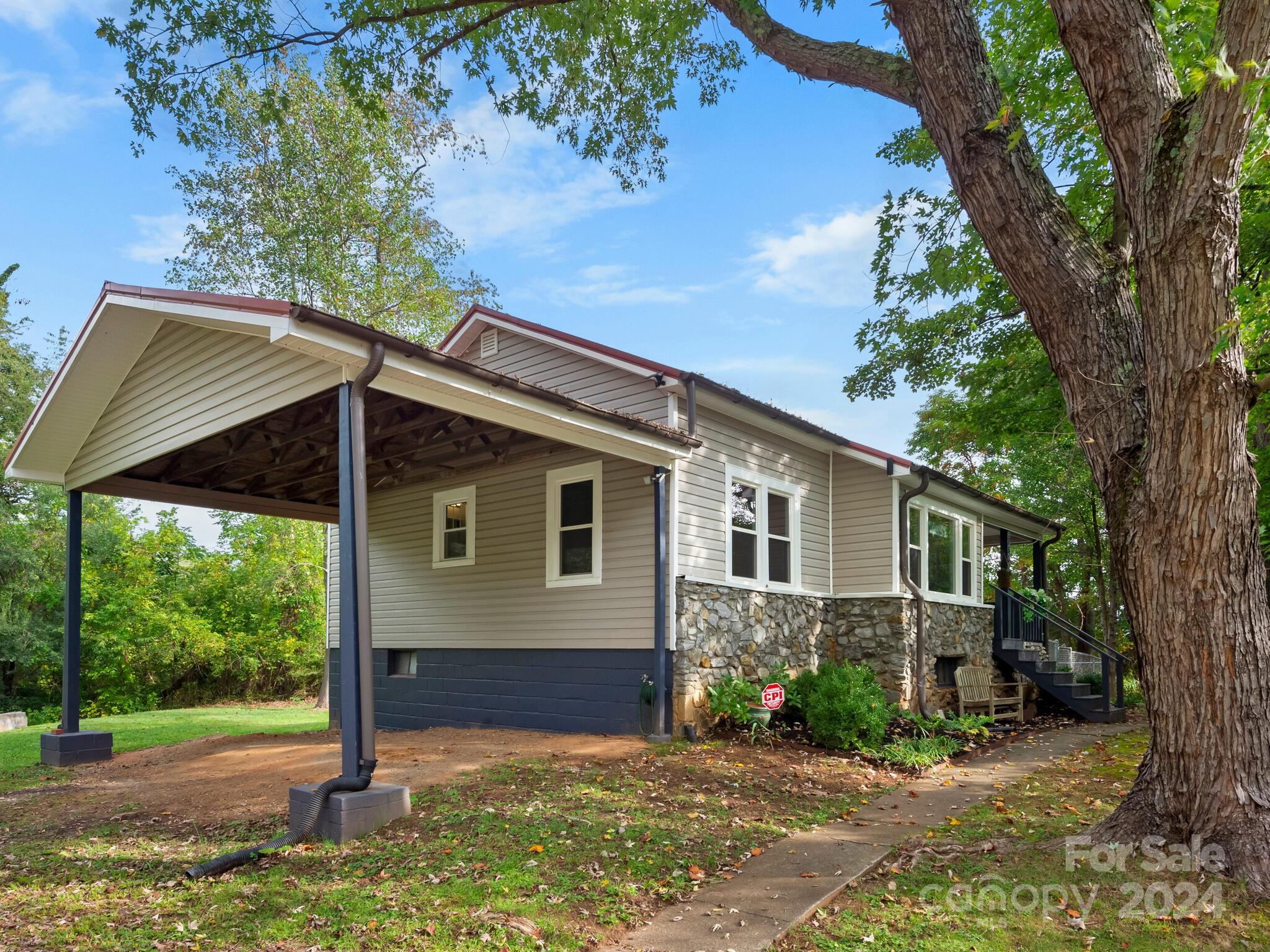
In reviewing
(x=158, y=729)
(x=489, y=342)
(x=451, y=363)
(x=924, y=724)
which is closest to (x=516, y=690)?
(x=924, y=724)

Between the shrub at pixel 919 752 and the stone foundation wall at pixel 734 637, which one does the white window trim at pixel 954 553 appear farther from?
the shrub at pixel 919 752

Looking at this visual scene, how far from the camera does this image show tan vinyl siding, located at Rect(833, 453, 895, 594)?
40.6 feet

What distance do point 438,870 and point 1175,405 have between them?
4.93 meters

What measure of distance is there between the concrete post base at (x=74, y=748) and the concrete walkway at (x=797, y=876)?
787 cm

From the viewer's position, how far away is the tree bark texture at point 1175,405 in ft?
14.9

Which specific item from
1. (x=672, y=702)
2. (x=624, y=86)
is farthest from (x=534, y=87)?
(x=672, y=702)

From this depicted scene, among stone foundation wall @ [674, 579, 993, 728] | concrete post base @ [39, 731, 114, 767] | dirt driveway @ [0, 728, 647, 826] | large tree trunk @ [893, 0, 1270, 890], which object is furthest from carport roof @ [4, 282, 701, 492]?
large tree trunk @ [893, 0, 1270, 890]

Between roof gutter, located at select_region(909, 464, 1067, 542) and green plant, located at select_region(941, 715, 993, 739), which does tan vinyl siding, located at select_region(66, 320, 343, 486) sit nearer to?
roof gutter, located at select_region(909, 464, 1067, 542)

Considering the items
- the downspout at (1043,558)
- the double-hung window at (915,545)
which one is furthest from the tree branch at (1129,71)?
the downspout at (1043,558)

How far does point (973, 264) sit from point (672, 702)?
646 centimetres

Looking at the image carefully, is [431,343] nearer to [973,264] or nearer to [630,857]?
[973,264]

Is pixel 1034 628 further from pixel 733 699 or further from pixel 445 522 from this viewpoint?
pixel 445 522

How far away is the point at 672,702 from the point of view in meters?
9.48

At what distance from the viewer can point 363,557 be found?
589cm
